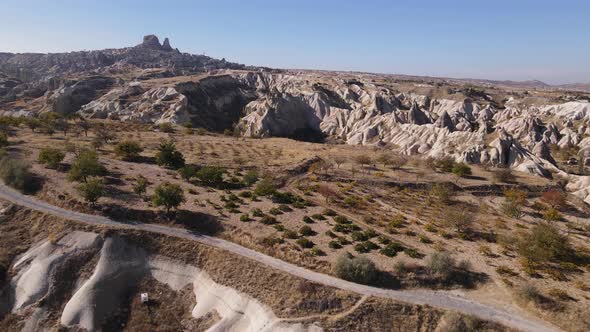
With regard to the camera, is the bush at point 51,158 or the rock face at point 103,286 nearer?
the rock face at point 103,286

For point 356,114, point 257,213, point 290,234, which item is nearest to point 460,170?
point 290,234

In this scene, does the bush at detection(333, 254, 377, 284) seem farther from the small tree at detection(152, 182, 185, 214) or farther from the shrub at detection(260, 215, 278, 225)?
the small tree at detection(152, 182, 185, 214)

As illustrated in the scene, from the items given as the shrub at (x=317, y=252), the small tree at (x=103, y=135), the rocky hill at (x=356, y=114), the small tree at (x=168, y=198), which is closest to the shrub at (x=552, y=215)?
the rocky hill at (x=356, y=114)

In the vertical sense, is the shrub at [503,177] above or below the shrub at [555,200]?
above

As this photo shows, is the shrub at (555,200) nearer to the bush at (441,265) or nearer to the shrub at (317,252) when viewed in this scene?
the bush at (441,265)

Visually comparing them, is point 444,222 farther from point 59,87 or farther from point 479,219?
point 59,87

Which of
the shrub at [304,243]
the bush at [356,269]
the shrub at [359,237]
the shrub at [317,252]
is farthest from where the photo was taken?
the shrub at [359,237]

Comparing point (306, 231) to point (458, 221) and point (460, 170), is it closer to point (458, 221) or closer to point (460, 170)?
point (458, 221)

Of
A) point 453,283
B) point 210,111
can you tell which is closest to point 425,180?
point 453,283
